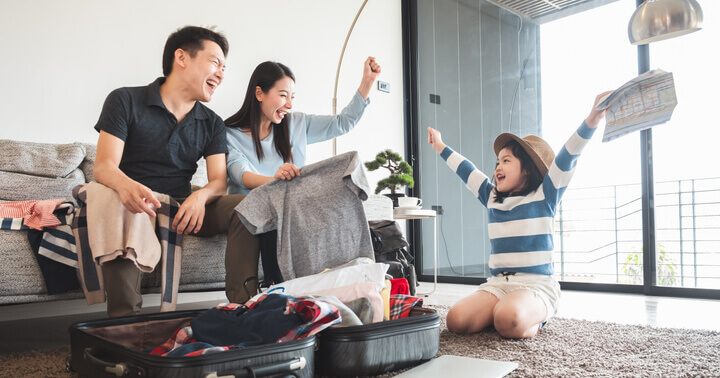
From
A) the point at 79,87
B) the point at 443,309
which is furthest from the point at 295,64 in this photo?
the point at 443,309

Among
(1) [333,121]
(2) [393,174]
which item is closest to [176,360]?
(1) [333,121]

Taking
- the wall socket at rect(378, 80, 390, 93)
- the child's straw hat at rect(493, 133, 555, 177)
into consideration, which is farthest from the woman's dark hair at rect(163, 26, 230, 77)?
the wall socket at rect(378, 80, 390, 93)

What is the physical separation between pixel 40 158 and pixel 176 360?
1.68 meters

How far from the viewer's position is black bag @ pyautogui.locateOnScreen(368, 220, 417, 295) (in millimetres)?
2312

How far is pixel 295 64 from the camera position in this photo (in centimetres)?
367

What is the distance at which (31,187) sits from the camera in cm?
212

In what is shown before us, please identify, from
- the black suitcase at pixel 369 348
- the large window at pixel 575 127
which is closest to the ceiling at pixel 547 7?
the large window at pixel 575 127

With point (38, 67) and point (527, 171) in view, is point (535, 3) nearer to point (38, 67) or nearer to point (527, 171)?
point (527, 171)

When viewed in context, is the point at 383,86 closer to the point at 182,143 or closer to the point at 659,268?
the point at 659,268

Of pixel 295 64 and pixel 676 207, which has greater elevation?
pixel 295 64

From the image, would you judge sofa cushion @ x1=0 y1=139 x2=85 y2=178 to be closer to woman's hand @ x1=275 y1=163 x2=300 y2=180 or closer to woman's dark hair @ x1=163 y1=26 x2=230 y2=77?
woman's dark hair @ x1=163 y1=26 x2=230 y2=77

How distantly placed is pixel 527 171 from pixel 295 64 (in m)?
2.14

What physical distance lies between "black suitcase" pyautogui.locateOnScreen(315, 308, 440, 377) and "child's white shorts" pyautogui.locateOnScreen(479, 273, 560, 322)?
2.22 feet

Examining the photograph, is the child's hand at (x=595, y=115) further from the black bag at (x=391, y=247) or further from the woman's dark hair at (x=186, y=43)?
the woman's dark hair at (x=186, y=43)
